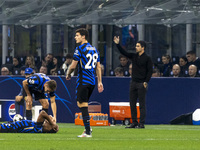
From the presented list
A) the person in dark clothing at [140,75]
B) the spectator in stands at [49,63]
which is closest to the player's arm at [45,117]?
the person in dark clothing at [140,75]

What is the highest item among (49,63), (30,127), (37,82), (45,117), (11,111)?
(49,63)

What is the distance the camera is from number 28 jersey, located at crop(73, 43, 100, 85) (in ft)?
39.7

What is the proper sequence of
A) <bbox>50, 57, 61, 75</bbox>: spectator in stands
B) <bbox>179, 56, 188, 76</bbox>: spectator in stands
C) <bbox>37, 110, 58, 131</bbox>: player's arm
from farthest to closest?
<bbox>50, 57, 61, 75</bbox>: spectator in stands < <bbox>179, 56, 188, 76</bbox>: spectator in stands < <bbox>37, 110, 58, 131</bbox>: player's arm

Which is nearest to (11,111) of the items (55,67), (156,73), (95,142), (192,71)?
(55,67)

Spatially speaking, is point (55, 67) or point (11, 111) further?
point (55, 67)

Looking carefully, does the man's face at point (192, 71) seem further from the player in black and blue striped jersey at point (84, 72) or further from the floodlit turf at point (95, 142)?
the player in black and blue striped jersey at point (84, 72)

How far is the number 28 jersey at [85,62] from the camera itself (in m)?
12.1

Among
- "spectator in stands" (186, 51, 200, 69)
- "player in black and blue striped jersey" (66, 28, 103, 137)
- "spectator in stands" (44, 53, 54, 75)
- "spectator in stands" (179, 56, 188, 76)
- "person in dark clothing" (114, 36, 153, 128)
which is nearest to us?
"player in black and blue striped jersey" (66, 28, 103, 137)

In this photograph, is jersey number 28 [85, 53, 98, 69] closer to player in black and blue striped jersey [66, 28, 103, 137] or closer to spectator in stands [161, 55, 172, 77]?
player in black and blue striped jersey [66, 28, 103, 137]

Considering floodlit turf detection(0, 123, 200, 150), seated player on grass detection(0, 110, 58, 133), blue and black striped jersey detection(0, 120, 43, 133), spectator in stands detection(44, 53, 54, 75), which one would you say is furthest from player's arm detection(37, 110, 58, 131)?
spectator in stands detection(44, 53, 54, 75)

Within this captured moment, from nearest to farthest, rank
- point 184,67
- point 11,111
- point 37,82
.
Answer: point 37,82
point 11,111
point 184,67

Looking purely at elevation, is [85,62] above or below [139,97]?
above

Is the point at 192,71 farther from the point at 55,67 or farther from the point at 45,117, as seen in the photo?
the point at 45,117

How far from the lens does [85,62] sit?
12.1 meters
